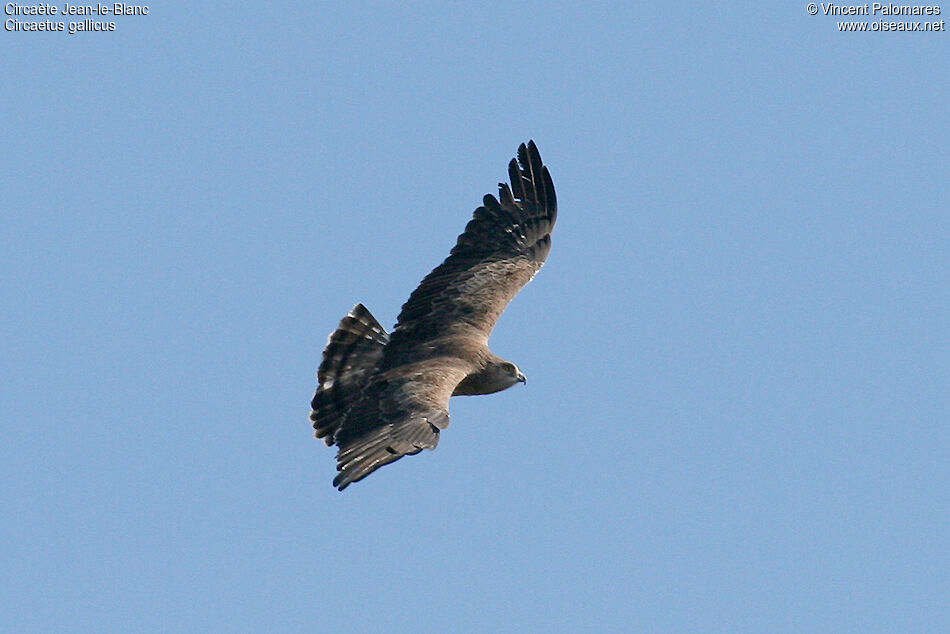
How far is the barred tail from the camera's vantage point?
15000 millimetres

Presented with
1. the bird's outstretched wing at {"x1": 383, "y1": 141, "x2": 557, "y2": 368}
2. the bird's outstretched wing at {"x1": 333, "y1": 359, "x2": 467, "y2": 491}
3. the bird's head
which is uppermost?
the bird's outstretched wing at {"x1": 383, "y1": 141, "x2": 557, "y2": 368}

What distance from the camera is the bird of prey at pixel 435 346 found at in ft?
46.1

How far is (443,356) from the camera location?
1580cm

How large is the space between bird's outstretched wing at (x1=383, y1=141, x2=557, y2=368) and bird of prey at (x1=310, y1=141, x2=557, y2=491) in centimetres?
1

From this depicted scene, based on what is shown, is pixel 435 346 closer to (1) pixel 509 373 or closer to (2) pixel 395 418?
(1) pixel 509 373

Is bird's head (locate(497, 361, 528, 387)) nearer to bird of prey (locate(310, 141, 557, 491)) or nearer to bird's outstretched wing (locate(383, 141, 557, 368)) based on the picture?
bird of prey (locate(310, 141, 557, 491))

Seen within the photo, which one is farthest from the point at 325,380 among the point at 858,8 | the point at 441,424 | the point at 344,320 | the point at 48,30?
the point at 858,8

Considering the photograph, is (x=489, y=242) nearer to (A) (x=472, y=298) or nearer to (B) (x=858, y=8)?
(A) (x=472, y=298)

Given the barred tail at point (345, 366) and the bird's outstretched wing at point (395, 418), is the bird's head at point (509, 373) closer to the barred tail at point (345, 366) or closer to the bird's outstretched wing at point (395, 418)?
the bird's outstretched wing at point (395, 418)

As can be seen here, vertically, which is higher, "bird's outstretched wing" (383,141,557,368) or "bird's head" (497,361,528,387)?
"bird's outstretched wing" (383,141,557,368)

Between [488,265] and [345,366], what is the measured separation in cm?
247

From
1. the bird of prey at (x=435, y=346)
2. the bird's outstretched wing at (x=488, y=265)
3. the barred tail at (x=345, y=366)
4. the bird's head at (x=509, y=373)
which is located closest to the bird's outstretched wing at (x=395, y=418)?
the bird of prey at (x=435, y=346)

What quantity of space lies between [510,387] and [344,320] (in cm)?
195

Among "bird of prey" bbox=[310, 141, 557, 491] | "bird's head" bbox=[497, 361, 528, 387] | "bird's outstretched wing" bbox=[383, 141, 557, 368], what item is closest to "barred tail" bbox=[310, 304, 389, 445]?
"bird of prey" bbox=[310, 141, 557, 491]
